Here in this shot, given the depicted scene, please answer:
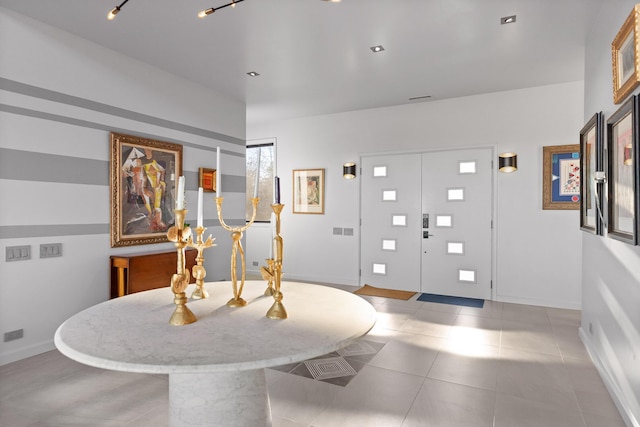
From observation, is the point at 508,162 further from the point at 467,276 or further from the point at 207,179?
the point at 207,179

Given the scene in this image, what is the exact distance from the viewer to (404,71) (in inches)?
175

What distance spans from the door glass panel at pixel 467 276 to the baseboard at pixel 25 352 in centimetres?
492

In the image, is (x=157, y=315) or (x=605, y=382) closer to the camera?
(x=157, y=315)

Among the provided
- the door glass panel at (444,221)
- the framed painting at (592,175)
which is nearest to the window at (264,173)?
the door glass panel at (444,221)

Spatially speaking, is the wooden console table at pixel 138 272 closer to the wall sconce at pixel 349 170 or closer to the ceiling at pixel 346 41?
the ceiling at pixel 346 41

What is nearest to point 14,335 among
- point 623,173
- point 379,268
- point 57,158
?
point 57,158

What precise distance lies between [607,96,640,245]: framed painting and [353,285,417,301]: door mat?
3.14 metres

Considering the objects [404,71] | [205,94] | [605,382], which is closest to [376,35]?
[404,71]

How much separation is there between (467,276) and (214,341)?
486 cm

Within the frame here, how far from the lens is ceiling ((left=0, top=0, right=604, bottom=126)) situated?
3088mm

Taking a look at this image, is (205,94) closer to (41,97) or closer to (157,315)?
(41,97)

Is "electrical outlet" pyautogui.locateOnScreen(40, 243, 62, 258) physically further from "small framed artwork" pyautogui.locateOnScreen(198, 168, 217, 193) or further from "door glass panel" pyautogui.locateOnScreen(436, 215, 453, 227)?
"door glass panel" pyautogui.locateOnScreen(436, 215, 453, 227)

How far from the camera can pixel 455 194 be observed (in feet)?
18.0

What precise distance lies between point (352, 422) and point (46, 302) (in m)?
2.89
